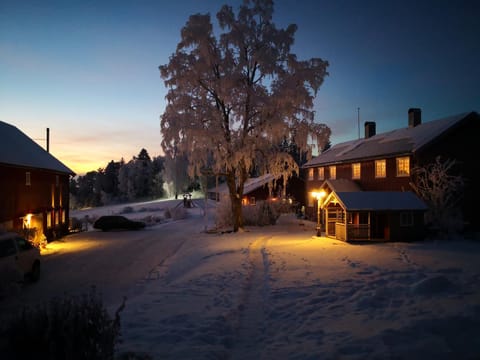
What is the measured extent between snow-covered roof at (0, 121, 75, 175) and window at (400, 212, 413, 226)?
2336cm

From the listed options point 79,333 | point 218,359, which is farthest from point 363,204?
point 79,333

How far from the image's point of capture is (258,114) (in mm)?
21906

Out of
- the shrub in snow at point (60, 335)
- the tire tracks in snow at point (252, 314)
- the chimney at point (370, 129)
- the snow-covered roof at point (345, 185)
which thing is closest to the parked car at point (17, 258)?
the shrub in snow at point (60, 335)

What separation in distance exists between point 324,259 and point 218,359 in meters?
8.99

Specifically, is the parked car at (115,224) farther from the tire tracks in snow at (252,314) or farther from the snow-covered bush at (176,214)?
the tire tracks in snow at (252,314)

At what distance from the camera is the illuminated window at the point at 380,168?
81.0 ft

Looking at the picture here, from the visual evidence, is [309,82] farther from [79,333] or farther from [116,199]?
[116,199]

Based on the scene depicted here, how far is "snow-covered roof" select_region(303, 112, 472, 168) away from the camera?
22375 mm

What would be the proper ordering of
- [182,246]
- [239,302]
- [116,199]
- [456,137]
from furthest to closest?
[116,199], [456,137], [182,246], [239,302]

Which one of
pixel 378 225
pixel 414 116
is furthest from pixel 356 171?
pixel 378 225

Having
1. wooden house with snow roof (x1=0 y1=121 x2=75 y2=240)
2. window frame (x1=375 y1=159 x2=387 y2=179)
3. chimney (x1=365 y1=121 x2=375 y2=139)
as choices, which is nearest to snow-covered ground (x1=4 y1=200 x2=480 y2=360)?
window frame (x1=375 y1=159 x2=387 y2=179)

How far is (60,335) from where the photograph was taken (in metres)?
4.26

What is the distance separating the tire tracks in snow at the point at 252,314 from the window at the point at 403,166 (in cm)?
1501

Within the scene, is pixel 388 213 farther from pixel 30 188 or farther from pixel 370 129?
pixel 30 188
